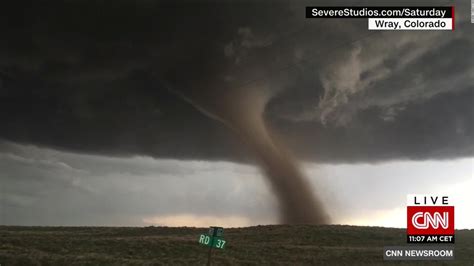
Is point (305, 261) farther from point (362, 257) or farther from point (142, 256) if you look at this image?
point (142, 256)

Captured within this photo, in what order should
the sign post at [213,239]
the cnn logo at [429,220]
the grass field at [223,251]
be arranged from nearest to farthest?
Answer: 1. the sign post at [213,239]
2. the cnn logo at [429,220]
3. the grass field at [223,251]

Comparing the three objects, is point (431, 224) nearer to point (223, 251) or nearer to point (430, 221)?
point (430, 221)

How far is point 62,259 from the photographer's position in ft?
106

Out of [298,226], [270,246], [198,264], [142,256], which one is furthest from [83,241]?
[298,226]

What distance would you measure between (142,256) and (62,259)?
6.34 metres

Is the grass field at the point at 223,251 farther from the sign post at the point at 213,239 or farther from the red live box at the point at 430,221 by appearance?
the sign post at the point at 213,239

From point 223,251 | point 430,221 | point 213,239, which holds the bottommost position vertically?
point 223,251

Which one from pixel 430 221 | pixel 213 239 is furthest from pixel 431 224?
pixel 213 239

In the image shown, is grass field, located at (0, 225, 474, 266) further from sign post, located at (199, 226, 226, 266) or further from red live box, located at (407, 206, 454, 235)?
sign post, located at (199, 226, 226, 266)

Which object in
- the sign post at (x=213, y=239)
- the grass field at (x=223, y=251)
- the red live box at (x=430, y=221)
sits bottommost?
the grass field at (x=223, y=251)

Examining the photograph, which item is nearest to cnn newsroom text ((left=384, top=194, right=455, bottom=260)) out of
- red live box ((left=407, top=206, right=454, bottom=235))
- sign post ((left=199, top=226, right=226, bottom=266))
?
red live box ((left=407, top=206, right=454, bottom=235))

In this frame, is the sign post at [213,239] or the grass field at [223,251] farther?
the grass field at [223,251]

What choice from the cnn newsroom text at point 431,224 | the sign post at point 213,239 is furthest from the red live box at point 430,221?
the sign post at point 213,239

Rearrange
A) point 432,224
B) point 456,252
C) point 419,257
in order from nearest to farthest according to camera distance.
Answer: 1. point 432,224
2. point 419,257
3. point 456,252
